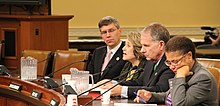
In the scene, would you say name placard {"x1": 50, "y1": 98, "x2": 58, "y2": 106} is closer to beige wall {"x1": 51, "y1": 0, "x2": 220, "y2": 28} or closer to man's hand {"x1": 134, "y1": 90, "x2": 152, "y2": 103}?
man's hand {"x1": 134, "y1": 90, "x2": 152, "y2": 103}

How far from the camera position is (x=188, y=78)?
3.46 meters

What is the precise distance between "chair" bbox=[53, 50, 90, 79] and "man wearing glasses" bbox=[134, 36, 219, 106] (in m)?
2.28

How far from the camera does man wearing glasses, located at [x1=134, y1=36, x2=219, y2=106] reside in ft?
10.8

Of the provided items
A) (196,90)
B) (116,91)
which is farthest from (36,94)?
(196,90)

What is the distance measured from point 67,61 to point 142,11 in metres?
4.50

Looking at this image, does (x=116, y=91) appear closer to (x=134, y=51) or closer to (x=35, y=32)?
(x=134, y=51)

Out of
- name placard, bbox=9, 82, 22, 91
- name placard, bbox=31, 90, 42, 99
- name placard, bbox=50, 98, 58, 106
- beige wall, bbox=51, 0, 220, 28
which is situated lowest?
name placard, bbox=9, 82, 22, 91

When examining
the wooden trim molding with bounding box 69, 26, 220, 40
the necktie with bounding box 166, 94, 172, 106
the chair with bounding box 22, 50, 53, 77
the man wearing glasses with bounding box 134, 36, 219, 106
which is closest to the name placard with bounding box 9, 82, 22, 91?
the chair with bounding box 22, 50, 53, 77

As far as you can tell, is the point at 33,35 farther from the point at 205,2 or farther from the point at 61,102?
the point at 205,2

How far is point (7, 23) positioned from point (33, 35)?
472 millimetres

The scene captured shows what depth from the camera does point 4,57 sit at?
729 centimetres

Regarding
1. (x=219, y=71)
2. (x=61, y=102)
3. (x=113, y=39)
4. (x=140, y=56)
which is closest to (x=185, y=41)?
(x=219, y=71)

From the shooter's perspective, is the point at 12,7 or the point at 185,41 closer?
the point at 185,41

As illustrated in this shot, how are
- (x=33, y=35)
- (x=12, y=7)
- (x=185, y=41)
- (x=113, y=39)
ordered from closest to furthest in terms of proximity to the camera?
(x=185, y=41) < (x=113, y=39) < (x=33, y=35) < (x=12, y=7)
